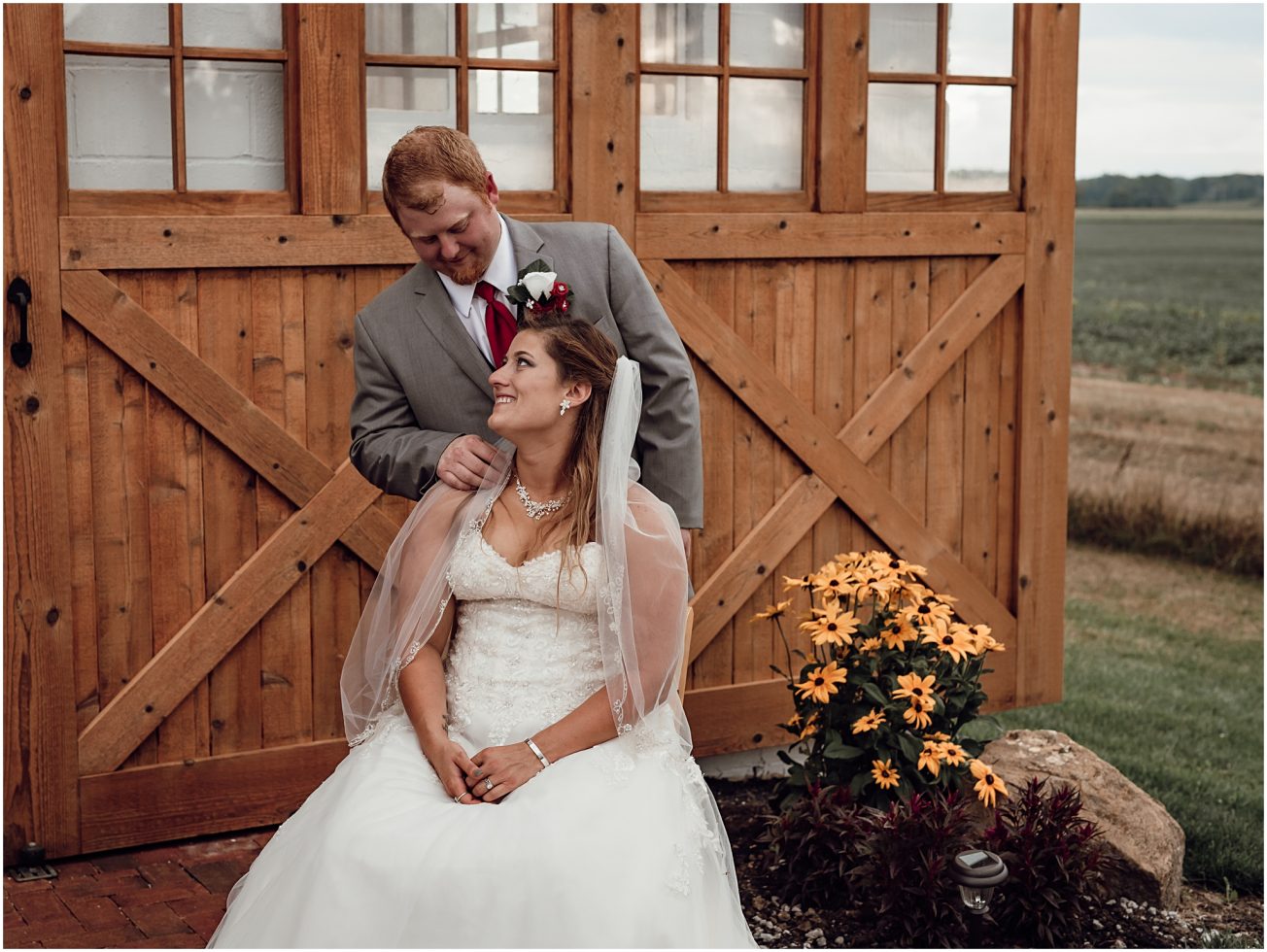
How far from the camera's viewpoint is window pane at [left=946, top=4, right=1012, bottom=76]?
16.9 feet

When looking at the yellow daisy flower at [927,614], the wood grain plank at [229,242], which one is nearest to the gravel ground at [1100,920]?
the yellow daisy flower at [927,614]

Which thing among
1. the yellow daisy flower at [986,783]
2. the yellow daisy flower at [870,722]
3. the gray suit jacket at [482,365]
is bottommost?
the yellow daisy flower at [986,783]

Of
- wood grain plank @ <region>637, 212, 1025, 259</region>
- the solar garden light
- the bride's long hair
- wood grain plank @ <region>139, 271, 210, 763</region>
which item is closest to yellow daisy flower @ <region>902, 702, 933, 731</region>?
the solar garden light

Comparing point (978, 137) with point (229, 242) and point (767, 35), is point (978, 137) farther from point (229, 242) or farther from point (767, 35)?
point (229, 242)

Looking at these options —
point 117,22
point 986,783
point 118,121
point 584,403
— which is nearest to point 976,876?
point 986,783

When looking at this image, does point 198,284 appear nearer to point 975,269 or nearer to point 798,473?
point 798,473

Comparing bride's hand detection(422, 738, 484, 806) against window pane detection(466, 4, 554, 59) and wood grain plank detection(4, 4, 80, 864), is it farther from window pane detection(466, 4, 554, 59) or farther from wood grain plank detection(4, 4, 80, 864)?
window pane detection(466, 4, 554, 59)

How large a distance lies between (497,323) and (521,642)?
0.75 m

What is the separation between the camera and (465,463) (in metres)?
3.23

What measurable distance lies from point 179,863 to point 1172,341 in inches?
455

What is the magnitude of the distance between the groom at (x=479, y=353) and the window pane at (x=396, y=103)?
2.97 ft

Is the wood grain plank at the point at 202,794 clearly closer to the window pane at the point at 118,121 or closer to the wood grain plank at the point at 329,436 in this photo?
the wood grain plank at the point at 329,436

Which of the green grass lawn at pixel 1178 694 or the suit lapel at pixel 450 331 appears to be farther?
the green grass lawn at pixel 1178 694

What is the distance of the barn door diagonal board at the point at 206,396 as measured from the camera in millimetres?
3959
